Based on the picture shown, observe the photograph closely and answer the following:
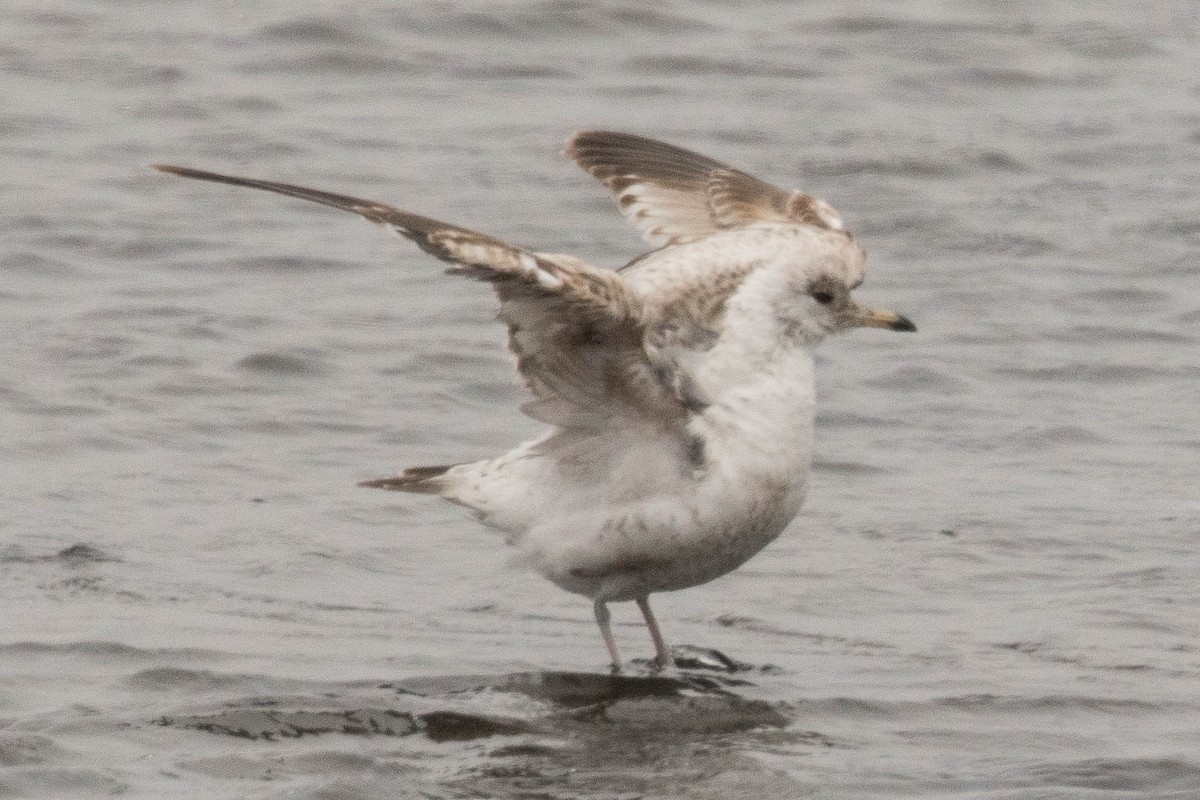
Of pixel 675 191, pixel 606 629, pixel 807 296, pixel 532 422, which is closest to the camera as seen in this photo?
pixel 606 629

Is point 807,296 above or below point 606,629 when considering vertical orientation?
above

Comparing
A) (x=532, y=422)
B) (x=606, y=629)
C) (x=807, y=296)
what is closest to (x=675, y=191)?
(x=807, y=296)

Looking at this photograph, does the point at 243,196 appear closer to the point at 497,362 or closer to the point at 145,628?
the point at 497,362

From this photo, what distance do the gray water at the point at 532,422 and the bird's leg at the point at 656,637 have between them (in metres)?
0.18

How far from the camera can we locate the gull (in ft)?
21.1

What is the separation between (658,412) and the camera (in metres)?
6.72

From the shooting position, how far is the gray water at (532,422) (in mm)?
6316

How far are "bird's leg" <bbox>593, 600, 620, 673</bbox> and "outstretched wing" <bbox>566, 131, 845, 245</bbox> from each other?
1.51 metres

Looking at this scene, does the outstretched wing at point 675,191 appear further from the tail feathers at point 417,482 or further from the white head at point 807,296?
the tail feathers at point 417,482

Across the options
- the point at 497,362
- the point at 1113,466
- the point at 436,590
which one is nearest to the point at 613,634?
the point at 436,590

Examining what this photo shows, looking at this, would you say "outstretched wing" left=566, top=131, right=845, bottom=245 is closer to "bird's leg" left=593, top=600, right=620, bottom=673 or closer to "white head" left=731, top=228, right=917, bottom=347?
"white head" left=731, top=228, right=917, bottom=347

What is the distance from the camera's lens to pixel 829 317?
722cm

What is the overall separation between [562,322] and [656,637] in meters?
1.15

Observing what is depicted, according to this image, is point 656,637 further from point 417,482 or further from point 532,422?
point 532,422
